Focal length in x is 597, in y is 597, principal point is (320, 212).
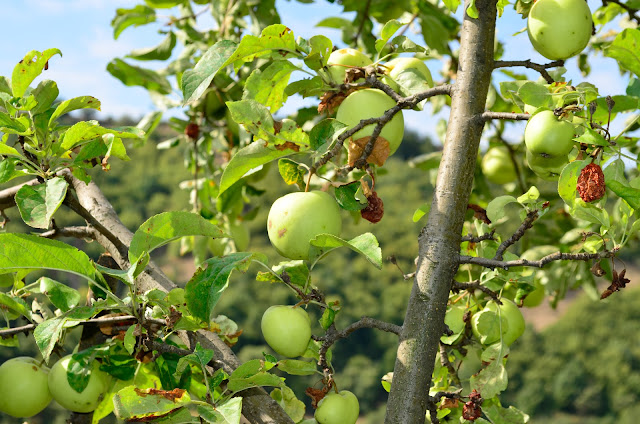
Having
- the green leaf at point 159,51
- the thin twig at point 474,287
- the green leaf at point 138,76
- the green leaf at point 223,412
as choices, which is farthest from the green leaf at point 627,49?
the green leaf at point 159,51

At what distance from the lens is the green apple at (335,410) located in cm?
75

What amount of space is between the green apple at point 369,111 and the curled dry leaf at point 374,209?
85mm

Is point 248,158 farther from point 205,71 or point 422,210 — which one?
point 422,210

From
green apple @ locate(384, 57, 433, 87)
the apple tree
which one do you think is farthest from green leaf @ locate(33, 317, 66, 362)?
green apple @ locate(384, 57, 433, 87)

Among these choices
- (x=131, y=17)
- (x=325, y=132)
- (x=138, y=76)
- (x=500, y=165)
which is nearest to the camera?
(x=325, y=132)

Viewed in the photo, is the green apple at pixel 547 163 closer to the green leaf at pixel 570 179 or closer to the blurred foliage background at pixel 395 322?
the green leaf at pixel 570 179

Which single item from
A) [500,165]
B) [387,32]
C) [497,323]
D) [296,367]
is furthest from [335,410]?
[500,165]

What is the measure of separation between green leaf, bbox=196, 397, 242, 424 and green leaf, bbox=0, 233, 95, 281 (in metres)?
0.24

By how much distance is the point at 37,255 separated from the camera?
2.29 ft

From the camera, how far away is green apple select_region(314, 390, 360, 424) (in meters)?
0.75

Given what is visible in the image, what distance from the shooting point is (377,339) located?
26.3 m

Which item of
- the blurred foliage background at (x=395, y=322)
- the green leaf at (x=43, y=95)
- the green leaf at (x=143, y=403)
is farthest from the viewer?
the blurred foliage background at (x=395, y=322)

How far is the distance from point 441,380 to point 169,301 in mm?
451

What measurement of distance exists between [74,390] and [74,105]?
40 centimetres
